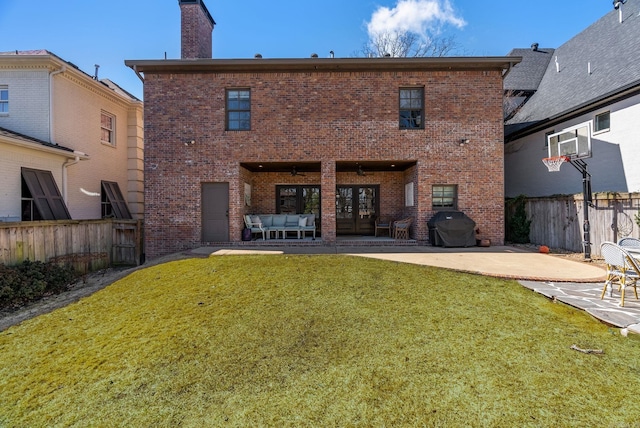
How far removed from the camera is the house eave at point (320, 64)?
9815mm

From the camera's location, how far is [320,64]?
9891 mm

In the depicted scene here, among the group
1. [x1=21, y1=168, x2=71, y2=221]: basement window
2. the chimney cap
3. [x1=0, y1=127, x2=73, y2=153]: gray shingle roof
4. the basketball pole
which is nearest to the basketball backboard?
the basketball pole

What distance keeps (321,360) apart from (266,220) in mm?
8861

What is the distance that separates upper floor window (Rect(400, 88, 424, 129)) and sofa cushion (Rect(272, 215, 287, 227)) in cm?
548

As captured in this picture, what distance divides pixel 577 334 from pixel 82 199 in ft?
47.8

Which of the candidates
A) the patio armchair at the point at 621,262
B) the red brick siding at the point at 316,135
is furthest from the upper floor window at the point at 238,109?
the patio armchair at the point at 621,262

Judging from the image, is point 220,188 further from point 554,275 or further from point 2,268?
point 554,275

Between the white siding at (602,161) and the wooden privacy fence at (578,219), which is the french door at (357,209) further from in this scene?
the white siding at (602,161)

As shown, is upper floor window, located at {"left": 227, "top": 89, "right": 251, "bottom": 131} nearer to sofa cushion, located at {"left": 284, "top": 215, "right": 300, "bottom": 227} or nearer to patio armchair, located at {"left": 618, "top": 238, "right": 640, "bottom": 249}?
sofa cushion, located at {"left": 284, "top": 215, "right": 300, "bottom": 227}

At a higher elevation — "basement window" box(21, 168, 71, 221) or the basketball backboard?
the basketball backboard

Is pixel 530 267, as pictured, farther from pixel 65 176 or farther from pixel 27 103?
pixel 27 103

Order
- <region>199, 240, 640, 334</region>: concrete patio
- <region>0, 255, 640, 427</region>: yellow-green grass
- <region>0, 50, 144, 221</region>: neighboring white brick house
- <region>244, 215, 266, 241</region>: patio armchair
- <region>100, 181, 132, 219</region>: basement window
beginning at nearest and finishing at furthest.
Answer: <region>0, 255, 640, 427</region>: yellow-green grass
<region>199, 240, 640, 334</region>: concrete patio
<region>0, 50, 144, 221</region>: neighboring white brick house
<region>244, 215, 266, 241</region>: patio armchair
<region>100, 181, 132, 219</region>: basement window

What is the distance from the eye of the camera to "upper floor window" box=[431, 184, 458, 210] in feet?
33.9

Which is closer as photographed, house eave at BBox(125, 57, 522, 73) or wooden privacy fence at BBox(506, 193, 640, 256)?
wooden privacy fence at BBox(506, 193, 640, 256)
